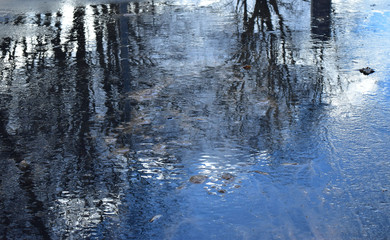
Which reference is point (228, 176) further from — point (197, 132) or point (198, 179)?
point (197, 132)

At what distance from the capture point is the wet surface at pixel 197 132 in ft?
9.14

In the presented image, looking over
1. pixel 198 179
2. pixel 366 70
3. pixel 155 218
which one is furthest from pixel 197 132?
pixel 366 70

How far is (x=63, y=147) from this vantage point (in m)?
3.64

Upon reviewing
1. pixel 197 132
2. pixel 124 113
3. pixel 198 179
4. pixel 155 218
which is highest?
pixel 124 113

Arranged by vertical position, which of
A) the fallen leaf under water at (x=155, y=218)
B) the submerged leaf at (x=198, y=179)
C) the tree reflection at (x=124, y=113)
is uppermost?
the tree reflection at (x=124, y=113)

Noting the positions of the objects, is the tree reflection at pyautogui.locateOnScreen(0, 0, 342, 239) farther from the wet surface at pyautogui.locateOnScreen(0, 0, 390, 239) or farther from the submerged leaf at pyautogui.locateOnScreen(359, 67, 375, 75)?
the submerged leaf at pyautogui.locateOnScreen(359, 67, 375, 75)

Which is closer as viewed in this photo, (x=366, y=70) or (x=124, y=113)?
(x=124, y=113)

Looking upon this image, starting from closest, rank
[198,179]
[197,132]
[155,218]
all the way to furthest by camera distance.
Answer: [155,218] → [198,179] → [197,132]

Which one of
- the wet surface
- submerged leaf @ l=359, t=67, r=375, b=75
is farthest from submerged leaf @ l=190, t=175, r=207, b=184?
submerged leaf @ l=359, t=67, r=375, b=75

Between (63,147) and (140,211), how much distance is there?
3.62ft

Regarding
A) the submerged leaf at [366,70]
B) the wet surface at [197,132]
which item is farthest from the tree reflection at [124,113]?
the submerged leaf at [366,70]

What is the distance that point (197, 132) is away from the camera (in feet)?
12.6

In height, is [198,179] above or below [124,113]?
below

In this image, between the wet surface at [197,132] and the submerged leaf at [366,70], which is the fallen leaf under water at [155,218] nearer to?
the wet surface at [197,132]
